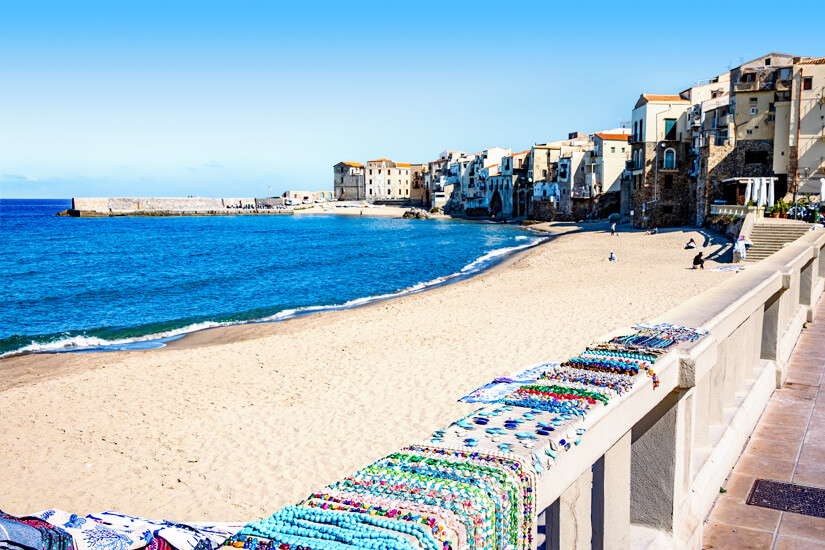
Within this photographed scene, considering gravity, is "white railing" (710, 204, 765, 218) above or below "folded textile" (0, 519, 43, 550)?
above

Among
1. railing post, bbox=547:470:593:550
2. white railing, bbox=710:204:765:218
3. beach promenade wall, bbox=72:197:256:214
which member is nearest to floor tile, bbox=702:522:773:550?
railing post, bbox=547:470:593:550

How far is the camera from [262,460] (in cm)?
1103

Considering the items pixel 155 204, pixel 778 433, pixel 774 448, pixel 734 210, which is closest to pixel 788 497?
pixel 774 448

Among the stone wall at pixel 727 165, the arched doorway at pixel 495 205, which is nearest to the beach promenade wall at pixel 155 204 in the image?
the arched doorway at pixel 495 205

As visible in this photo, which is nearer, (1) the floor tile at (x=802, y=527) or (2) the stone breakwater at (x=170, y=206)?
(1) the floor tile at (x=802, y=527)

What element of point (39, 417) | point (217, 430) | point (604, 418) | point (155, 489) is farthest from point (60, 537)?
point (39, 417)

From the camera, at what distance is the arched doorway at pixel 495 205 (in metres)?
107

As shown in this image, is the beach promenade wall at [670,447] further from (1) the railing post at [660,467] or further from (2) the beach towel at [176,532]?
(2) the beach towel at [176,532]

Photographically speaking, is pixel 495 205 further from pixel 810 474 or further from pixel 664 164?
pixel 810 474

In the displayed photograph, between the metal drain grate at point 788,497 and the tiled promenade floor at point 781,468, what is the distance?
0.20ft

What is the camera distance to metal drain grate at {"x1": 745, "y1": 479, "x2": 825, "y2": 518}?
4.58m

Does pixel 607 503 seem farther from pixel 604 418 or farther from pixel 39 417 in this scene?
pixel 39 417

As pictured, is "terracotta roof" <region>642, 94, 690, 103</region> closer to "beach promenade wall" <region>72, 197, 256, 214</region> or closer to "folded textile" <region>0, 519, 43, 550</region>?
"folded textile" <region>0, 519, 43, 550</region>

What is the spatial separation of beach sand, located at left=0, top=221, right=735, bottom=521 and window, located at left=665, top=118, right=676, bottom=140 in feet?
113
